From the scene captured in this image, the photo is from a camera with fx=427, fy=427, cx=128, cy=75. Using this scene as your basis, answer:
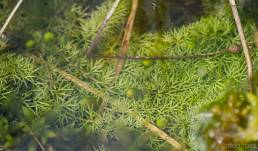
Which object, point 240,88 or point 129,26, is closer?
point 240,88

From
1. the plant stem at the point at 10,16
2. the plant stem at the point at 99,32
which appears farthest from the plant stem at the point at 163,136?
the plant stem at the point at 10,16

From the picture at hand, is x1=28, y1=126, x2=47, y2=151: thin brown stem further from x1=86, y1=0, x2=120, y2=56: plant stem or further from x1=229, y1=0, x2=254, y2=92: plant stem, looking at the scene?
x1=229, y1=0, x2=254, y2=92: plant stem

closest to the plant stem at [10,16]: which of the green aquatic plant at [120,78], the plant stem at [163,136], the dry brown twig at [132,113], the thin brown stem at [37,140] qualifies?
the green aquatic plant at [120,78]

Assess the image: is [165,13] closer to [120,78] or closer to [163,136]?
[120,78]

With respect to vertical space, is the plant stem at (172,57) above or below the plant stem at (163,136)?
above

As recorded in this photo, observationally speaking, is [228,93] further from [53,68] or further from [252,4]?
[53,68]

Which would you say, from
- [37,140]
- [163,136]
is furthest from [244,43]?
[37,140]

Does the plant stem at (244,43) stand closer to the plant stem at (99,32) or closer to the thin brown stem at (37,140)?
the plant stem at (99,32)

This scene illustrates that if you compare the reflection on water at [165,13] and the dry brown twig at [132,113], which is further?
the reflection on water at [165,13]

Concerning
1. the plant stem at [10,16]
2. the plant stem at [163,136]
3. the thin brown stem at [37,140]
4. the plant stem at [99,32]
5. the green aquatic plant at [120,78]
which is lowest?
the plant stem at [163,136]

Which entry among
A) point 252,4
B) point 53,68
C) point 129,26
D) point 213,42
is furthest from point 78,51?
point 252,4

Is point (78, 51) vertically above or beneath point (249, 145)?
above
